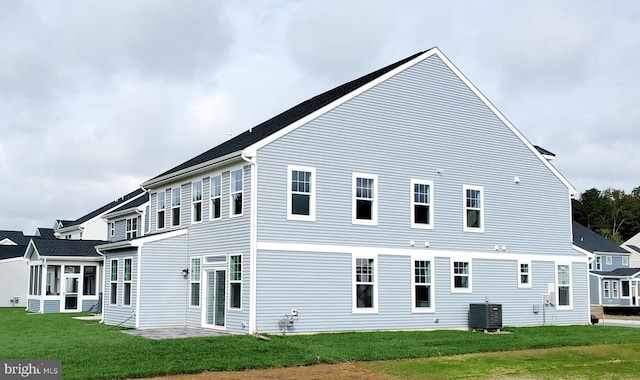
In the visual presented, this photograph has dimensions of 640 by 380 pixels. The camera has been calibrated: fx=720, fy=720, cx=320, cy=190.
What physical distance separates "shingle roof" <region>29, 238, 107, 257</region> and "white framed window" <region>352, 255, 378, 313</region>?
57.4 feet

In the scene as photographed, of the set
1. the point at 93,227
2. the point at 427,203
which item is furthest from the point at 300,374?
the point at 93,227

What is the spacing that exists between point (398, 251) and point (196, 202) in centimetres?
736

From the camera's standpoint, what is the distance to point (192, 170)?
1003 inches

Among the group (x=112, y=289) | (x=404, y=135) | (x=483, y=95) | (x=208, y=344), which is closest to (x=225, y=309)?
(x=208, y=344)

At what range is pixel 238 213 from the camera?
22.9m

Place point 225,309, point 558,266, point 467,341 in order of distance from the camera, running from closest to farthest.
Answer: point 467,341
point 225,309
point 558,266

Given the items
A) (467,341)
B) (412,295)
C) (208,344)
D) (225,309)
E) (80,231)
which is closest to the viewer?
(208,344)

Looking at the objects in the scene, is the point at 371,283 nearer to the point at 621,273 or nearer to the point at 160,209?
the point at 160,209

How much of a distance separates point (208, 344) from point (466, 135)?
13.3 m

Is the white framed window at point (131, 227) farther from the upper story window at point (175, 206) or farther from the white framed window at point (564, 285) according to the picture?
the white framed window at point (564, 285)

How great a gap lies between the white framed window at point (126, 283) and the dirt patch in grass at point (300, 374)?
35.8ft

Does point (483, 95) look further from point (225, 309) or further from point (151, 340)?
point (151, 340)

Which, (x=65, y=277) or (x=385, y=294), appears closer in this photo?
(x=385, y=294)

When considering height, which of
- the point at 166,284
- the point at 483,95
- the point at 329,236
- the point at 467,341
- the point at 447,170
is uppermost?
the point at 483,95
